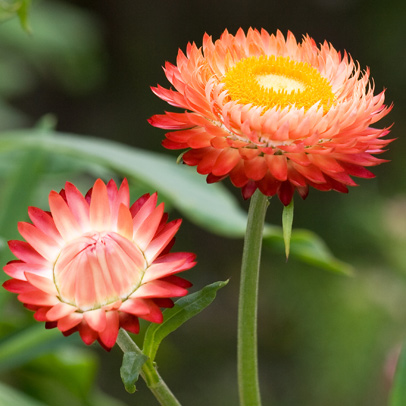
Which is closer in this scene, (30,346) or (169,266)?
(169,266)

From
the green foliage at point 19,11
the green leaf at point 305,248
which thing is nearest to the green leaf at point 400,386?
the green leaf at point 305,248

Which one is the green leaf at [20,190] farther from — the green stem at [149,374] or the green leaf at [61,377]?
the green stem at [149,374]

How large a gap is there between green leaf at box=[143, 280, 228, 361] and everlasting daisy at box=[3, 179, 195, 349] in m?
0.03

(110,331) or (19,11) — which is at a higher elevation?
(19,11)

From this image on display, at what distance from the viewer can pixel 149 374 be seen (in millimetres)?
359

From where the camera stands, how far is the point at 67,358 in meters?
0.82

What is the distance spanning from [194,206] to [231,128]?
1.30 ft

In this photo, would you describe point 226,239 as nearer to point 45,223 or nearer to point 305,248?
point 305,248

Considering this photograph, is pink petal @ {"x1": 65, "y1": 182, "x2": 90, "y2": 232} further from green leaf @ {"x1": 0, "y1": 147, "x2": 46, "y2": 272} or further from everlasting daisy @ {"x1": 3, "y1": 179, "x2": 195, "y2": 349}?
green leaf @ {"x1": 0, "y1": 147, "x2": 46, "y2": 272}

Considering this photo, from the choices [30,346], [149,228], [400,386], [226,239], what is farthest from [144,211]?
[226,239]

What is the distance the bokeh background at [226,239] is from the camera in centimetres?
130

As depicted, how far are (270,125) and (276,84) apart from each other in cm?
5

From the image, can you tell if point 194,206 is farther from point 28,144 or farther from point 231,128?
point 231,128

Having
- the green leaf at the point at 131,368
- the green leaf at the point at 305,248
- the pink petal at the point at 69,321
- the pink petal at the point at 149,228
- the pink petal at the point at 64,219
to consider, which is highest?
the green leaf at the point at 305,248
